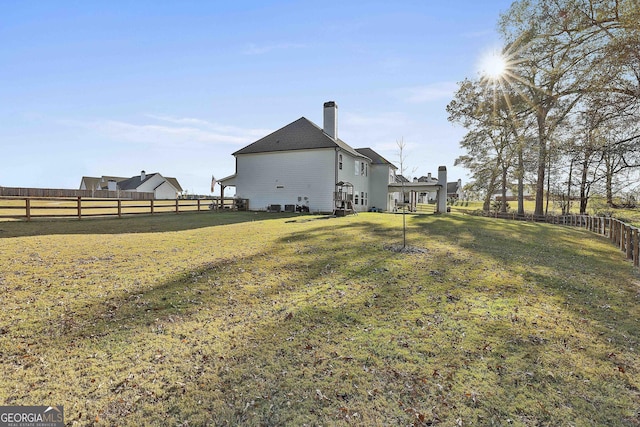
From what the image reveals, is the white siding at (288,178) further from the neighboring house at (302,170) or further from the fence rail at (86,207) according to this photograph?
the fence rail at (86,207)

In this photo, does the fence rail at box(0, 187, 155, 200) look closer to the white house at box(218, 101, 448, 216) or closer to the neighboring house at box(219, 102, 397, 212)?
the neighboring house at box(219, 102, 397, 212)

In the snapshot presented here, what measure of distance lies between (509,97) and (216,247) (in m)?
22.6

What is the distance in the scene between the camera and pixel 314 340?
183 inches

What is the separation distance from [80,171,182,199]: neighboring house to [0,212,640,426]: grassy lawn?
5480 centimetres

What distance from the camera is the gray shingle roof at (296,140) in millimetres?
25406

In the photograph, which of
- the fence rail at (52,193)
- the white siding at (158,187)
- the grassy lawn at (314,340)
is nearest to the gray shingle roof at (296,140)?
the grassy lawn at (314,340)

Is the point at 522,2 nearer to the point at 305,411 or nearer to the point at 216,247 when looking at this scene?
the point at 216,247

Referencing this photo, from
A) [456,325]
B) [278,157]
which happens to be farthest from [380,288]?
[278,157]

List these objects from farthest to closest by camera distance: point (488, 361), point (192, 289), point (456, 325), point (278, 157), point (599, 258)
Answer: point (278, 157)
point (599, 258)
point (192, 289)
point (456, 325)
point (488, 361)

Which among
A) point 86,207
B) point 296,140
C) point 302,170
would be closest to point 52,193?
point 86,207

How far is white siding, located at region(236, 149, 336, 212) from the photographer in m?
25.0

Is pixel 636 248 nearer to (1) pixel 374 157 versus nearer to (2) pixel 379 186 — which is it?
(2) pixel 379 186

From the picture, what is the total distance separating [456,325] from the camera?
5.17 m

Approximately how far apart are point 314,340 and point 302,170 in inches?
858
